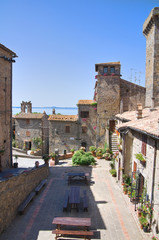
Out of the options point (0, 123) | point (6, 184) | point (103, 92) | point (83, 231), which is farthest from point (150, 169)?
point (103, 92)

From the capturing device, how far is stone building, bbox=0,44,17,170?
54.4 ft

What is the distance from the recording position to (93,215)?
961cm

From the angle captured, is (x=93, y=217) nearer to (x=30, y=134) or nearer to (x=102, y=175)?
(x=102, y=175)

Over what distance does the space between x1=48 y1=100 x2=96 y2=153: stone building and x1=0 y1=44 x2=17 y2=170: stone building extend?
10.5 meters

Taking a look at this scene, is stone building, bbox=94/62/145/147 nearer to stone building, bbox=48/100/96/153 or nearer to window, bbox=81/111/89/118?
stone building, bbox=48/100/96/153

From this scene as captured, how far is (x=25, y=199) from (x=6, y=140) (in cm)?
814

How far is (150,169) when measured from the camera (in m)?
8.07

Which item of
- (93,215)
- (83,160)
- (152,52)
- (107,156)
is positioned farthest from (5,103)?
(152,52)

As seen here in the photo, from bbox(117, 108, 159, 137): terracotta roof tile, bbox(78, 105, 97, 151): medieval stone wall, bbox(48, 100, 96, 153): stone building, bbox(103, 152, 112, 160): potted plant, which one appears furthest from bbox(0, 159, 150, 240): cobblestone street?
bbox(48, 100, 96, 153): stone building

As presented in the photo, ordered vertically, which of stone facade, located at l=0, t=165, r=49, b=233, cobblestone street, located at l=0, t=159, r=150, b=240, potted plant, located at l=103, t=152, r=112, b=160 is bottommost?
cobblestone street, located at l=0, t=159, r=150, b=240

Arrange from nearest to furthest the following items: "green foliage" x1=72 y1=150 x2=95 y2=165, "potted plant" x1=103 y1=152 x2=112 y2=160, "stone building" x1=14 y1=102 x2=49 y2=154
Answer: "green foliage" x1=72 y1=150 x2=95 y2=165, "potted plant" x1=103 y1=152 x2=112 y2=160, "stone building" x1=14 y1=102 x2=49 y2=154

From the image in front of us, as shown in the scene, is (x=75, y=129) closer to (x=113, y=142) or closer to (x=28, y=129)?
(x=113, y=142)

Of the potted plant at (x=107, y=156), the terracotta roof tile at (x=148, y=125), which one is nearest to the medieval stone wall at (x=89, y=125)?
the potted plant at (x=107, y=156)

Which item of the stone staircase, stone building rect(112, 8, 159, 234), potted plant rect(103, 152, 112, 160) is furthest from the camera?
potted plant rect(103, 152, 112, 160)
